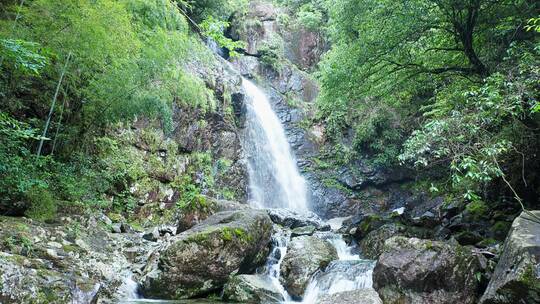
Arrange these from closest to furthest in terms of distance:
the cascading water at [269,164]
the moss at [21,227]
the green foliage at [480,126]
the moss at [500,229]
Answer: the green foliage at [480,126], the moss at [21,227], the moss at [500,229], the cascading water at [269,164]

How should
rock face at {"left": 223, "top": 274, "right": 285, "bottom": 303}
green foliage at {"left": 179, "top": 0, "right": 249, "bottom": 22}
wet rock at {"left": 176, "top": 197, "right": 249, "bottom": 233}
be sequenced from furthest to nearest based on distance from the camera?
green foliage at {"left": 179, "top": 0, "right": 249, "bottom": 22}, wet rock at {"left": 176, "top": 197, "right": 249, "bottom": 233}, rock face at {"left": 223, "top": 274, "right": 285, "bottom": 303}

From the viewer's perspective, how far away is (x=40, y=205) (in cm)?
745

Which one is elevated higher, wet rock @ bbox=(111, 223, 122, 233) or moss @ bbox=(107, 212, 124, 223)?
wet rock @ bbox=(111, 223, 122, 233)

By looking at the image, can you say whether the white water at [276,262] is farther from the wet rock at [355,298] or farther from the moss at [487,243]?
the moss at [487,243]

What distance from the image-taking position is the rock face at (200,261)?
677 centimetres

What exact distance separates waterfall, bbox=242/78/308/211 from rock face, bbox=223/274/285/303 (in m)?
8.94

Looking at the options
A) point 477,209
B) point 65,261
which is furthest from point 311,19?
point 65,261

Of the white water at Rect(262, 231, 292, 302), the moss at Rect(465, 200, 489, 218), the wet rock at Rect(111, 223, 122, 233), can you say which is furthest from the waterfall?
the moss at Rect(465, 200, 489, 218)

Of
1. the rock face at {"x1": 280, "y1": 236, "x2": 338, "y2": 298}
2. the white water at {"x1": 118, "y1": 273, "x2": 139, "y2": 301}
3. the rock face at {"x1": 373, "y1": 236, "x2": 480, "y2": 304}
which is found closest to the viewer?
the rock face at {"x1": 373, "y1": 236, "x2": 480, "y2": 304}

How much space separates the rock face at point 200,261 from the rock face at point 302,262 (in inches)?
37.6

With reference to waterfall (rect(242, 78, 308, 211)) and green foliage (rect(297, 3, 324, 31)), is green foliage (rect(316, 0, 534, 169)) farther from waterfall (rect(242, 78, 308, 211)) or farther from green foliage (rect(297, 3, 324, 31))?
green foliage (rect(297, 3, 324, 31))

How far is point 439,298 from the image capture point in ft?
19.9

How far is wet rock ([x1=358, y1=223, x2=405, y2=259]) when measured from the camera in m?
9.87

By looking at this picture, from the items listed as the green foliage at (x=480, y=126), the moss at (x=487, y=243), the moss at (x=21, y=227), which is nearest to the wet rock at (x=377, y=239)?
the moss at (x=487, y=243)
